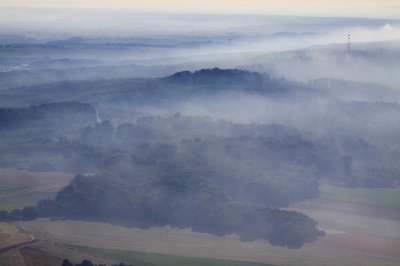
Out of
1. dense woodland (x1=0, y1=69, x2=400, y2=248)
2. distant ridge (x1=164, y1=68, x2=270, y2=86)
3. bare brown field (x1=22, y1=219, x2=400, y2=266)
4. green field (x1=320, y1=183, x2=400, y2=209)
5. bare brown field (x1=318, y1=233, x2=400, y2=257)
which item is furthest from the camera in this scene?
distant ridge (x1=164, y1=68, x2=270, y2=86)

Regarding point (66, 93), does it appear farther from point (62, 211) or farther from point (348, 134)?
point (62, 211)

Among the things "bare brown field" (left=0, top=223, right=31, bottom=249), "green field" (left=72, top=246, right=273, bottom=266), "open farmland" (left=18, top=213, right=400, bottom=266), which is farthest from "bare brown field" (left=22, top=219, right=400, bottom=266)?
"bare brown field" (left=0, top=223, right=31, bottom=249)

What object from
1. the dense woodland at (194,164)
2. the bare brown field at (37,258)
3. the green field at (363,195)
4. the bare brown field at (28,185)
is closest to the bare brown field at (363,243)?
the dense woodland at (194,164)

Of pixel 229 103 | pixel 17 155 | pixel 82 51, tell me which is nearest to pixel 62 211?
pixel 17 155

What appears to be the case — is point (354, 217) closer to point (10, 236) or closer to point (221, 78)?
point (10, 236)

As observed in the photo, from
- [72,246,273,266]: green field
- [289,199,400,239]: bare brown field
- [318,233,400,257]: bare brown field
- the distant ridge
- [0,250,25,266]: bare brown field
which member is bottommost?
[0,250,25,266]: bare brown field

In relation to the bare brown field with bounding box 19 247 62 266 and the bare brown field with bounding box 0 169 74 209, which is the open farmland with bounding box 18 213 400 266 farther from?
the bare brown field with bounding box 0 169 74 209
